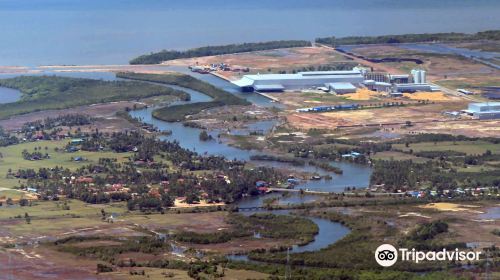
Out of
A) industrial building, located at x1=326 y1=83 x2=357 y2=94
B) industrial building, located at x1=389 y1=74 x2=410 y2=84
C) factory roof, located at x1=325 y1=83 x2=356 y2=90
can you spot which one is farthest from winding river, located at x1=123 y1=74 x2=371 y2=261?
industrial building, located at x1=389 y1=74 x2=410 y2=84

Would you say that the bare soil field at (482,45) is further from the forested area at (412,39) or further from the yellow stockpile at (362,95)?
the yellow stockpile at (362,95)

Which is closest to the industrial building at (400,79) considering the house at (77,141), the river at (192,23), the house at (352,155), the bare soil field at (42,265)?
the house at (352,155)

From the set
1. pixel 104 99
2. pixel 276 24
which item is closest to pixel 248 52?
pixel 104 99

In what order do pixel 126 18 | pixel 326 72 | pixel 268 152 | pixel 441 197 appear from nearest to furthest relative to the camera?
pixel 441 197 → pixel 268 152 → pixel 326 72 → pixel 126 18

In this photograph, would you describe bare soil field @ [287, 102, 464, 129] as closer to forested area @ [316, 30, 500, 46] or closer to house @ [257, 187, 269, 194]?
house @ [257, 187, 269, 194]

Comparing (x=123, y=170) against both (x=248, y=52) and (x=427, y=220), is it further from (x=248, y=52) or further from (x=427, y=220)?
(x=248, y=52)
